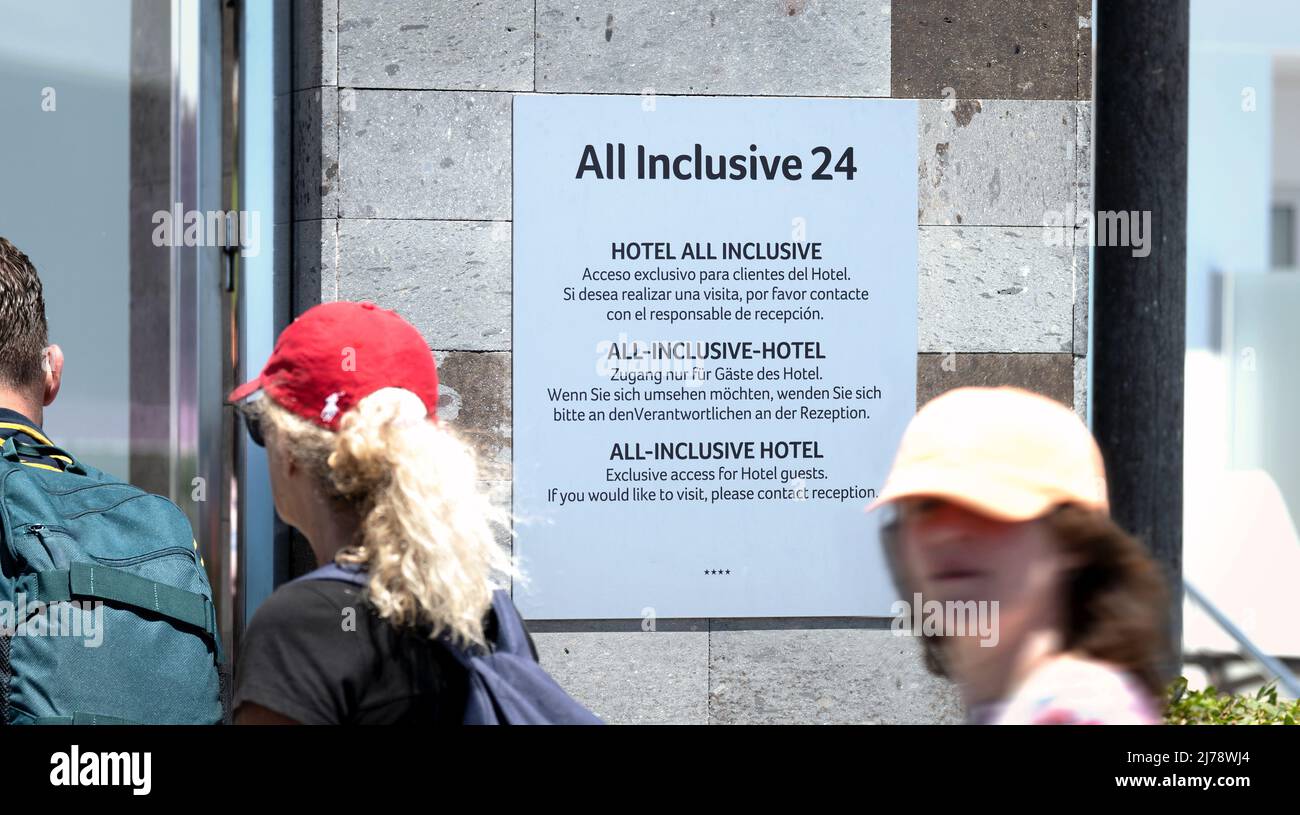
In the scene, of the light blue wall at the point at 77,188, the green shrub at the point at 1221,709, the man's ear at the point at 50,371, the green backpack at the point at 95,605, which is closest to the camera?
the green backpack at the point at 95,605

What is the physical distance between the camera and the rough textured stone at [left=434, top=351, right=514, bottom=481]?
4.28 metres

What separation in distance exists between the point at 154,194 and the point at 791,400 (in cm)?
228

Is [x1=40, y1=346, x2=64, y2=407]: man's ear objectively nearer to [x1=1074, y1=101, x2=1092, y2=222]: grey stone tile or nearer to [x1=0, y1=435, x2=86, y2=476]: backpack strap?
[x1=0, y1=435, x2=86, y2=476]: backpack strap

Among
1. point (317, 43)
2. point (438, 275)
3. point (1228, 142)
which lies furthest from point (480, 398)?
point (1228, 142)

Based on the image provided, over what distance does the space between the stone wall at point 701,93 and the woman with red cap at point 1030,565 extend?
113 inches

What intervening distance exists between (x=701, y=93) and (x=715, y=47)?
16cm

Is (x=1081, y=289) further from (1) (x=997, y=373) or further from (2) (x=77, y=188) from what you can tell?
(2) (x=77, y=188)

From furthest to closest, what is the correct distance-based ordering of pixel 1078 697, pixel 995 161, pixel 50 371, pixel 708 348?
pixel 995 161 → pixel 708 348 → pixel 50 371 → pixel 1078 697

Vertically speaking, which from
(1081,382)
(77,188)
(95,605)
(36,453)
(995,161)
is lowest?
(95,605)

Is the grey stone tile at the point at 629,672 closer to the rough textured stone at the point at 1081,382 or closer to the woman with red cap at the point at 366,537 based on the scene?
the rough textured stone at the point at 1081,382

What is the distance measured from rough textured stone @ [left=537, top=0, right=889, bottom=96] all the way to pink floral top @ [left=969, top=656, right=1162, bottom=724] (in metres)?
3.22

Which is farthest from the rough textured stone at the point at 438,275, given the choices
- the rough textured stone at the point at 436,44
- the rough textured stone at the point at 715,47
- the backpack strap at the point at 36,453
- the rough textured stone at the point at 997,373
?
the backpack strap at the point at 36,453

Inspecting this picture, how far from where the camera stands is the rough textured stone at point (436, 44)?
14.0ft

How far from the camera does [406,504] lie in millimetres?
1855
